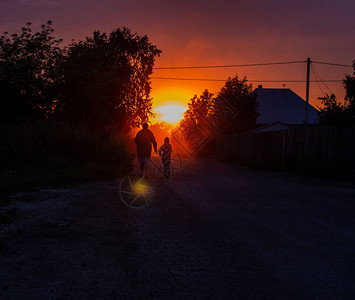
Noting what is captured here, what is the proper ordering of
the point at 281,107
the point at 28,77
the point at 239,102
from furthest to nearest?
1. the point at 281,107
2. the point at 239,102
3. the point at 28,77

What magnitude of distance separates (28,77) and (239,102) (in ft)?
81.5

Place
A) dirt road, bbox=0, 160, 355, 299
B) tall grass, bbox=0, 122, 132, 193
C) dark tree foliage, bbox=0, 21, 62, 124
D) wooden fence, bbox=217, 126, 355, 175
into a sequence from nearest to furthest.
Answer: dirt road, bbox=0, 160, 355, 299 < tall grass, bbox=0, 122, 132, 193 < wooden fence, bbox=217, 126, 355, 175 < dark tree foliage, bbox=0, 21, 62, 124

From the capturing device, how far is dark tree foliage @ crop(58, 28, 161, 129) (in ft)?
99.8

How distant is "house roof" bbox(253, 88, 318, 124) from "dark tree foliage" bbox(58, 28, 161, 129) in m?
20.0

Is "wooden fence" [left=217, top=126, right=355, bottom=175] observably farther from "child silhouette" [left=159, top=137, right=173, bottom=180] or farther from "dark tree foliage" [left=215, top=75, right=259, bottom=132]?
"dark tree foliage" [left=215, top=75, right=259, bottom=132]

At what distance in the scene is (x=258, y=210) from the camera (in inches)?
304

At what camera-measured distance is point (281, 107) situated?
5438 centimetres

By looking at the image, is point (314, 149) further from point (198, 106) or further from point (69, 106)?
point (198, 106)

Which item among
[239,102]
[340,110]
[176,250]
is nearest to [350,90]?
[340,110]

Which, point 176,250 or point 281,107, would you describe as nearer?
point 176,250

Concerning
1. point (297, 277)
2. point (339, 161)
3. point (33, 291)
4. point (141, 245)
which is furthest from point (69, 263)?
point (339, 161)

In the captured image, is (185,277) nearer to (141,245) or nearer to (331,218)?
(141,245)

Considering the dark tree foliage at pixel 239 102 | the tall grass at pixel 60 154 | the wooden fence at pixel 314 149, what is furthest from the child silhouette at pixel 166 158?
the dark tree foliage at pixel 239 102

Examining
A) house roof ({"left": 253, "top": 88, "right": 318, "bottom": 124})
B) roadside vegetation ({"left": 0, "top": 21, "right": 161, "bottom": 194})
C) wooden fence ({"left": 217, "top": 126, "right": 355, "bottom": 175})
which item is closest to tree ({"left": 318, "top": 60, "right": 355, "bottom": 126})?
wooden fence ({"left": 217, "top": 126, "right": 355, "bottom": 175})
